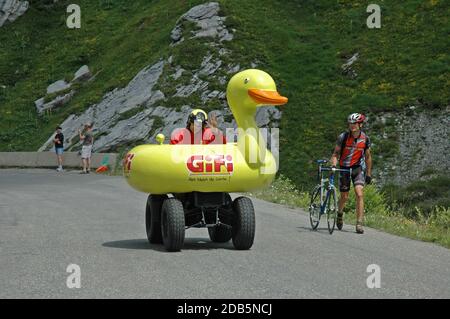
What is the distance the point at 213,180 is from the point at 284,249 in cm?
135

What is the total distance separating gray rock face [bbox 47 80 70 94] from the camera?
4562 centimetres

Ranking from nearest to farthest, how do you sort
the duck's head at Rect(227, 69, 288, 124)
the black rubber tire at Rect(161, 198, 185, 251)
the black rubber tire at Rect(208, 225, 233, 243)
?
the black rubber tire at Rect(161, 198, 185, 251) → the duck's head at Rect(227, 69, 288, 124) → the black rubber tire at Rect(208, 225, 233, 243)

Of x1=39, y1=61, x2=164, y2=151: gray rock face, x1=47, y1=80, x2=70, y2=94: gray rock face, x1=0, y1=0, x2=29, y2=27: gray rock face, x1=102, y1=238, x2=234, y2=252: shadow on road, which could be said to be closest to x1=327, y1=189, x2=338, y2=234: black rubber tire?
x1=102, y1=238, x2=234, y2=252: shadow on road

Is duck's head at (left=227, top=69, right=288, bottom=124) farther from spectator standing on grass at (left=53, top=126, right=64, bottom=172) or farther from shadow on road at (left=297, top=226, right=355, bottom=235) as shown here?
spectator standing on grass at (left=53, top=126, right=64, bottom=172)

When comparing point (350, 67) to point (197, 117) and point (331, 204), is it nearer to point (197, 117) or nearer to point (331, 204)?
point (331, 204)

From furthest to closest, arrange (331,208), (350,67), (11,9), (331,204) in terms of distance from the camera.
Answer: (11,9) < (350,67) < (331,204) < (331,208)

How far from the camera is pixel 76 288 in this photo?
7.74 m

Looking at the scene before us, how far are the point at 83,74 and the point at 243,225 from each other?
119 ft

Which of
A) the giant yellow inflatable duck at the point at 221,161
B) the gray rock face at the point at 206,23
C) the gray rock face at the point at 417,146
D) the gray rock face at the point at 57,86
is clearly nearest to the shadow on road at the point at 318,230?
the giant yellow inflatable duck at the point at 221,161

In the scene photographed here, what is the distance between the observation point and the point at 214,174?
10.6 m

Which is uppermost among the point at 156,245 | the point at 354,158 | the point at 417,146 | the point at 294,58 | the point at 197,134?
the point at 294,58

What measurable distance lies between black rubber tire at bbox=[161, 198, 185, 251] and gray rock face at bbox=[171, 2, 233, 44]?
31063 mm

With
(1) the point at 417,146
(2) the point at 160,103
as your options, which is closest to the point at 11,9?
(2) the point at 160,103
